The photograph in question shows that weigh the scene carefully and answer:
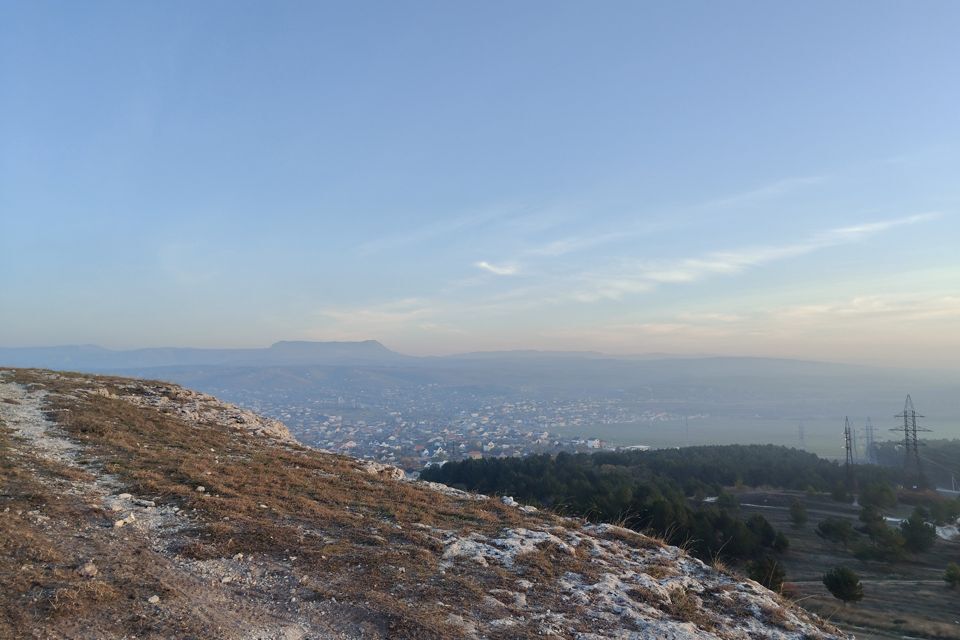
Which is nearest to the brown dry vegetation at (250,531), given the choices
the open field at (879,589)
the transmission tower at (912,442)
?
the open field at (879,589)

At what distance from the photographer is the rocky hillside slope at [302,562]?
6656 mm

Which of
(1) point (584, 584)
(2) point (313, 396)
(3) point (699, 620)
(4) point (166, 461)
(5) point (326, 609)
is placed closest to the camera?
(5) point (326, 609)

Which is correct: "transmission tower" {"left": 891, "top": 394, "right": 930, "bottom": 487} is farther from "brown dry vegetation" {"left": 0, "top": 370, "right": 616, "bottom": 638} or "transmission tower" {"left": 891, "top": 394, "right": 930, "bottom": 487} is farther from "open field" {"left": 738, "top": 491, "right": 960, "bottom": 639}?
"brown dry vegetation" {"left": 0, "top": 370, "right": 616, "bottom": 638}

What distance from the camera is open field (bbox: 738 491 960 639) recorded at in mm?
20281

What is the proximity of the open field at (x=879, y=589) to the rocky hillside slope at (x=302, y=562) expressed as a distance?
18.1 feet

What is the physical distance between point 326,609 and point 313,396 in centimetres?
19575

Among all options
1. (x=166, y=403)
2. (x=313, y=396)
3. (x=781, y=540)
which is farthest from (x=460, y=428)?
(x=166, y=403)

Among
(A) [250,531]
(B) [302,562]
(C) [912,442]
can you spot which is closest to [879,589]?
(B) [302,562]

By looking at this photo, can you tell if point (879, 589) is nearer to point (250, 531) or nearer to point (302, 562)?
point (302, 562)

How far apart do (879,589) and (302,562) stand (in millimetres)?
31183

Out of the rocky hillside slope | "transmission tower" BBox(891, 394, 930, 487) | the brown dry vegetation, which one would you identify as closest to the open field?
the rocky hillside slope

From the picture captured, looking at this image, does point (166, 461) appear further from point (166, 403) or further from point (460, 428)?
point (460, 428)

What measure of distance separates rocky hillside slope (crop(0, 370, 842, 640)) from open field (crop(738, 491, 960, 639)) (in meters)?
5.51

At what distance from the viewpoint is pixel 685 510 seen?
31.4 meters
